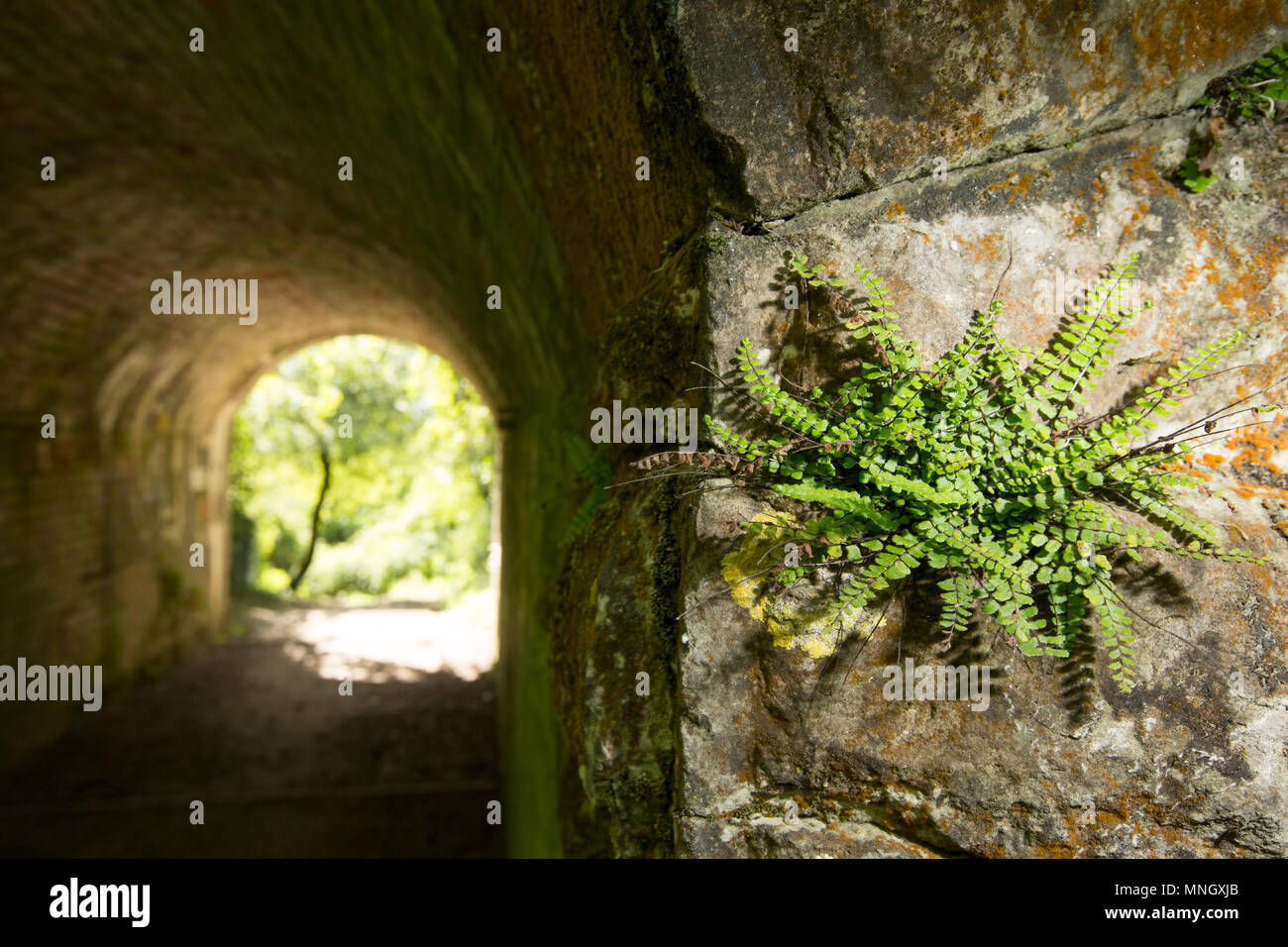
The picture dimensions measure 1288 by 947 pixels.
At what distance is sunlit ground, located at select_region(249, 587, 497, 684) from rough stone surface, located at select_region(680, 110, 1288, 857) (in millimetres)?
7919

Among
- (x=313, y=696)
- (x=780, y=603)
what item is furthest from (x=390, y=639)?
(x=780, y=603)

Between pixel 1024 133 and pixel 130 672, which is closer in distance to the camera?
pixel 1024 133

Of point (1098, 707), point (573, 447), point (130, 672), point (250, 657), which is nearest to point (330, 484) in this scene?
point (250, 657)

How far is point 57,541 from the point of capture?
725 centimetres

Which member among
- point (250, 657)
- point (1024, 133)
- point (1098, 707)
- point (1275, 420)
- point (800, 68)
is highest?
point (800, 68)

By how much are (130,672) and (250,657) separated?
1.83 m

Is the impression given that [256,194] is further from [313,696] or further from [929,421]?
[313,696]

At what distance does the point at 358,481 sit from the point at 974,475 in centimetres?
2035

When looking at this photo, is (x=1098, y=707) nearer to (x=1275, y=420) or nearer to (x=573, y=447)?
(x=1275, y=420)

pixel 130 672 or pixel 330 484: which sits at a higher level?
pixel 330 484

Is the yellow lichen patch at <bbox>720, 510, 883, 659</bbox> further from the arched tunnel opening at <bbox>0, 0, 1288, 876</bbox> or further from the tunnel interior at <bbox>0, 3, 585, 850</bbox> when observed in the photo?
the tunnel interior at <bbox>0, 3, 585, 850</bbox>

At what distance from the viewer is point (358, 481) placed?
66.3ft

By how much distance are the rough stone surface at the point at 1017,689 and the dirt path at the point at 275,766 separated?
16.1 ft

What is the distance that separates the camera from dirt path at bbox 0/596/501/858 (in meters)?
5.86
